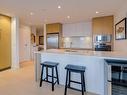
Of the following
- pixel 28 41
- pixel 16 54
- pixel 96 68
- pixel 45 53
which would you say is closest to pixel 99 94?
pixel 96 68

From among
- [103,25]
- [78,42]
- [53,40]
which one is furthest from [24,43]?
[103,25]

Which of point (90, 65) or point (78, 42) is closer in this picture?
point (90, 65)

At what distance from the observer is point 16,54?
4.95 metres

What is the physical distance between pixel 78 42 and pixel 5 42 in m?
3.81

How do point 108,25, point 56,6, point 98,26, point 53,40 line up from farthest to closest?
point 53,40 → point 98,26 → point 108,25 → point 56,6

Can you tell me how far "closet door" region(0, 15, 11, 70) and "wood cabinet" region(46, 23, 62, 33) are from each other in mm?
2385

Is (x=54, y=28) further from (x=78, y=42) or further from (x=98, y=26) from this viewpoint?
(x=98, y=26)

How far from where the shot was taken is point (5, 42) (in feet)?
15.5

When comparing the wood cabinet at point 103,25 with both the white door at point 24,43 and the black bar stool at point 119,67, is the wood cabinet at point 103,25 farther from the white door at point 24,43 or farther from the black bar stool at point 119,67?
the white door at point 24,43

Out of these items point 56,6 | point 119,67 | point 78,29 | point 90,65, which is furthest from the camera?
point 78,29

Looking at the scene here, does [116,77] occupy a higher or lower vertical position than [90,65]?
lower

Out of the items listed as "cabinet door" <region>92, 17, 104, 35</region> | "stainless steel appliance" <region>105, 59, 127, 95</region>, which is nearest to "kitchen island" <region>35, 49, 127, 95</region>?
"stainless steel appliance" <region>105, 59, 127, 95</region>

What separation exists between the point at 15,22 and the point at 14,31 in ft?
1.30

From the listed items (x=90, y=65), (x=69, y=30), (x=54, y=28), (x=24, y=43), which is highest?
(x=54, y=28)
